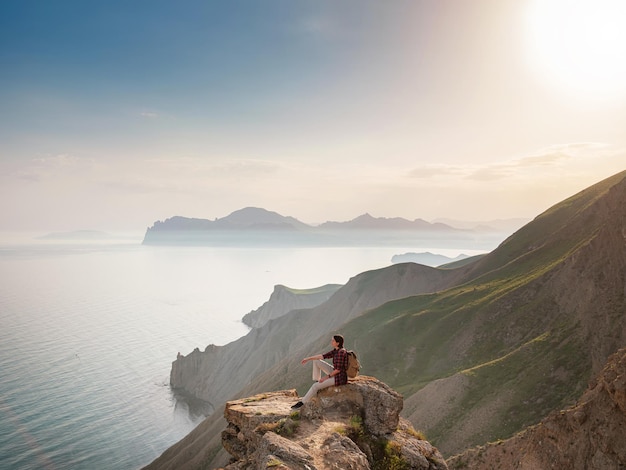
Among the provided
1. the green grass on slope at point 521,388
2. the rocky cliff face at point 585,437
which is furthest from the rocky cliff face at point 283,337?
the rocky cliff face at point 585,437

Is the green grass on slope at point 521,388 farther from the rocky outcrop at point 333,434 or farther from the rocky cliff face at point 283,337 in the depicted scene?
the rocky cliff face at point 283,337

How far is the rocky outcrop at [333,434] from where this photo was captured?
11203 mm

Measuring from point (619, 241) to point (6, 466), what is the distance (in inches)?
4415

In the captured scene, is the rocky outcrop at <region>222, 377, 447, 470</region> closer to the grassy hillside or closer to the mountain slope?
the mountain slope

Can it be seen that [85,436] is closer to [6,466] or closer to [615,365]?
[6,466]

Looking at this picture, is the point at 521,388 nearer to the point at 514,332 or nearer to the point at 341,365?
the point at 514,332

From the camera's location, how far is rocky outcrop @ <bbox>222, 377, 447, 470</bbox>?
36.8 feet

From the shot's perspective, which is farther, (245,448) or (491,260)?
(491,260)

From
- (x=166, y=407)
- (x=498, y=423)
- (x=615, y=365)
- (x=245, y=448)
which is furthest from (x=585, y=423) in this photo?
(x=166, y=407)

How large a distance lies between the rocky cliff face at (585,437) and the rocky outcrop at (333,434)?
16.7m

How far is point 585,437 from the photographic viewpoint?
80.4 ft

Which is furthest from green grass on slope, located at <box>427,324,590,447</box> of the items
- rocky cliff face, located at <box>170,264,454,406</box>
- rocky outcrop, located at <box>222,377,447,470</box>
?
rocky cliff face, located at <box>170,264,454,406</box>

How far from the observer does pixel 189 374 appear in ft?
420

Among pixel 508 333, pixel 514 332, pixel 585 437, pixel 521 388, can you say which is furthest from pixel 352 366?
pixel 508 333
